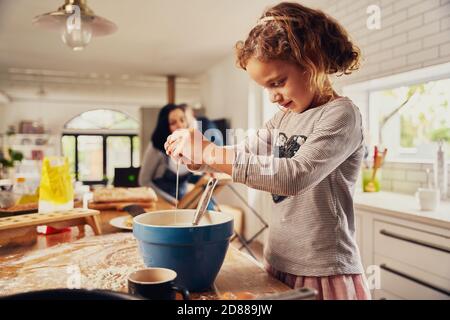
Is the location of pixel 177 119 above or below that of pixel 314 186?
above

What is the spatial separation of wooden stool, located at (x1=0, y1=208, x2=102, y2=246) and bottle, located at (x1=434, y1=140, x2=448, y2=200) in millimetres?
2012

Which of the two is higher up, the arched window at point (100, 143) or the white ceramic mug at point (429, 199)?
the arched window at point (100, 143)

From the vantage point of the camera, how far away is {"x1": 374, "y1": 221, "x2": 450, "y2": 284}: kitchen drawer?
1876 mm

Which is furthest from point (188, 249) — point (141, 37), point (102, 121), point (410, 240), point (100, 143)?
point (100, 143)

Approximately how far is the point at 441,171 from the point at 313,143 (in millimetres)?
1904

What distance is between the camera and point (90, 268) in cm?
97

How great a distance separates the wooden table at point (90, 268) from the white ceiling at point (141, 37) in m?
2.95

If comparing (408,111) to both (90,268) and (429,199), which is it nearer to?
(429,199)

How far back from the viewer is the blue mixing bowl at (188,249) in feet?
2.57

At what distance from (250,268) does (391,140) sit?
106 inches

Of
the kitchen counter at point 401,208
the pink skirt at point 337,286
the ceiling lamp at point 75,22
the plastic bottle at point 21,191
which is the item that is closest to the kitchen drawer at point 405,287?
the kitchen counter at point 401,208

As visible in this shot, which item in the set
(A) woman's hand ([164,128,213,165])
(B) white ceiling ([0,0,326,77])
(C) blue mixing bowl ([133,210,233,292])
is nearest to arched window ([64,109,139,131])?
(B) white ceiling ([0,0,326,77])
